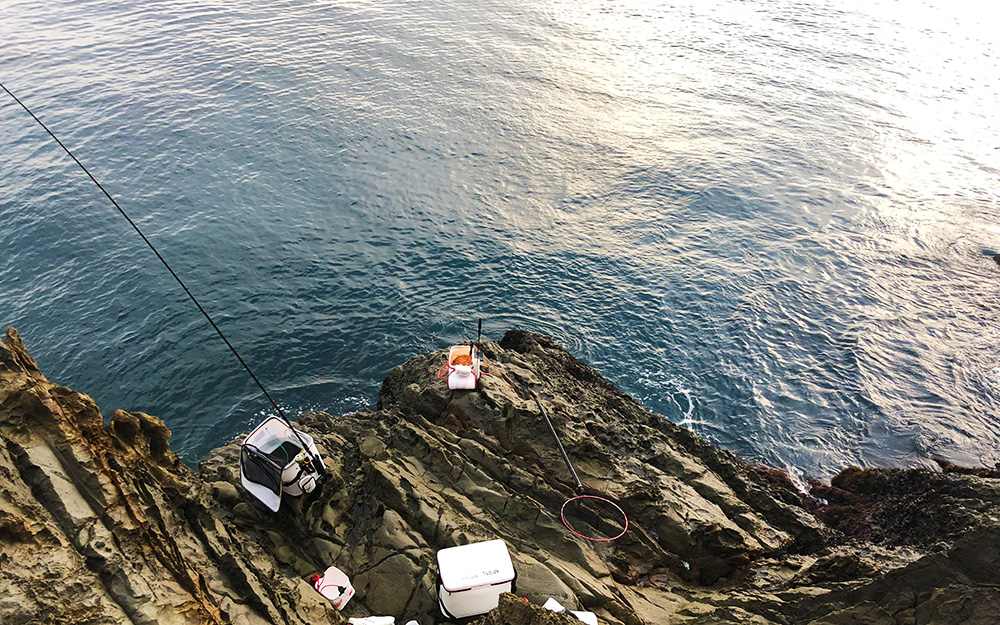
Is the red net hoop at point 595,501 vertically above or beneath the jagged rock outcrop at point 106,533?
beneath

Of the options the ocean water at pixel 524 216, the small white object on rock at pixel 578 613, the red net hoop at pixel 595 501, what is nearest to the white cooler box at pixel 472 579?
the small white object on rock at pixel 578 613

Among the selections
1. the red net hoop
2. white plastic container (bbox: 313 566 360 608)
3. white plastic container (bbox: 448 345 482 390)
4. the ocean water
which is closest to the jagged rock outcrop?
white plastic container (bbox: 313 566 360 608)

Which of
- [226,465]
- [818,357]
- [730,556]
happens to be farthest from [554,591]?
[818,357]

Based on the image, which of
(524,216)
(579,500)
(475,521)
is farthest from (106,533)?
(524,216)

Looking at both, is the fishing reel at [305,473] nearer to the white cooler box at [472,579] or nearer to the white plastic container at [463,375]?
the white cooler box at [472,579]

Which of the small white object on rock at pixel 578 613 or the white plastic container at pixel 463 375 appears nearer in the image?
the small white object on rock at pixel 578 613

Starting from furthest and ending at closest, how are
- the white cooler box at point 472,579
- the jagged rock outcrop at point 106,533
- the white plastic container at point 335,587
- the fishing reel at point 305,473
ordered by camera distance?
the fishing reel at point 305,473 → the white plastic container at point 335,587 → the white cooler box at point 472,579 → the jagged rock outcrop at point 106,533

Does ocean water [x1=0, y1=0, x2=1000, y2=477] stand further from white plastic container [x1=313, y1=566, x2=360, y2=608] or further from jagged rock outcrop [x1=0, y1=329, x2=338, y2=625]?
white plastic container [x1=313, y1=566, x2=360, y2=608]
